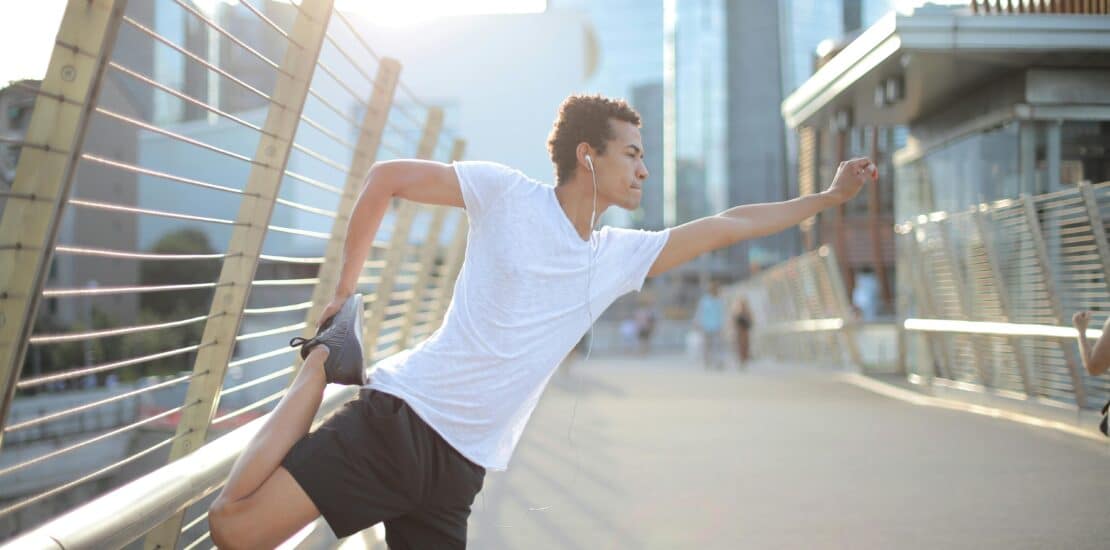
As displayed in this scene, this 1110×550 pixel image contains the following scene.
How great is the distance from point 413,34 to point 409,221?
40948mm

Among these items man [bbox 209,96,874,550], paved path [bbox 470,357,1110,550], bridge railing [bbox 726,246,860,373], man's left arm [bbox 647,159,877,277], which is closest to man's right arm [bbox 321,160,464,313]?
man [bbox 209,96,874,550]

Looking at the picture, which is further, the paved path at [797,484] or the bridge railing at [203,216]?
the paved path at [797,484]

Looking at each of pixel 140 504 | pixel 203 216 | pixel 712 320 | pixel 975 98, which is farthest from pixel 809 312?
pixel 140 504

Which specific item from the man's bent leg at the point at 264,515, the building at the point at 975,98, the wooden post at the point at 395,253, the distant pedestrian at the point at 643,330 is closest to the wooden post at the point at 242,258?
the man's bent leg at the point at 264,515

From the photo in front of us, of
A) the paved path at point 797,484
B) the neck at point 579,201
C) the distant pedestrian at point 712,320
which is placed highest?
the distant pedestrian at point 712,320

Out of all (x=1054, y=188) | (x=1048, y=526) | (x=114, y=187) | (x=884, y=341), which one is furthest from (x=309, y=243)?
(x=1048, y=526)

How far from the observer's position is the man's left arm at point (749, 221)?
10.9 ft

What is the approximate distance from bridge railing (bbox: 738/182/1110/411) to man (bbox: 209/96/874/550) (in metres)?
5.58

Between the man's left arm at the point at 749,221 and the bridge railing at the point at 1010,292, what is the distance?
15.6ft

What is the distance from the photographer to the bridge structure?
2.42 m

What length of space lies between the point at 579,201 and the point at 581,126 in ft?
0.76

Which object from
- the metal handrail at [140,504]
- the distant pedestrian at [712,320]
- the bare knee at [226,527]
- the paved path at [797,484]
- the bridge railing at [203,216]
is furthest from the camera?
the distant pedestrian at [712,320]

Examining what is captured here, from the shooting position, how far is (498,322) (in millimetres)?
2912

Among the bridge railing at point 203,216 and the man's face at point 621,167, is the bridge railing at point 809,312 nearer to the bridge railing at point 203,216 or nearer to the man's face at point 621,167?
the bridge railing at point 203,216
